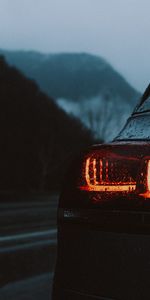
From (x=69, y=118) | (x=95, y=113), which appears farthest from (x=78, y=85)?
(x=69, y=118)

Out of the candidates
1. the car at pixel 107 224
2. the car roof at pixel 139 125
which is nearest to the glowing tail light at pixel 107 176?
the car at pixel 107 224

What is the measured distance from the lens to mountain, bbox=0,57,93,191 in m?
30.6

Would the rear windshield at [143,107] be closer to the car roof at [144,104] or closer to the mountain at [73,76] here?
the car roof at [144,104]

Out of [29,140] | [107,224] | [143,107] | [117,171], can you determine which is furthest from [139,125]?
[29,140]

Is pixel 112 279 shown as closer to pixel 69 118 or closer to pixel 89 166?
pixel 89 166

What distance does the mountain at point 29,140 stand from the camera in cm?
3056

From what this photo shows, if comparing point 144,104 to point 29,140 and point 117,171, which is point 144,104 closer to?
point 117,171

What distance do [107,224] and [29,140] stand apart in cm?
2964

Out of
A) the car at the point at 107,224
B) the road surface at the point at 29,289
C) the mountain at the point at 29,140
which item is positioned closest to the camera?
the car at the point at 107,224

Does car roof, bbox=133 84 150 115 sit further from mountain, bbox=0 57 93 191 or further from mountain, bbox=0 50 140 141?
mountain, bbox=0 50 140 141

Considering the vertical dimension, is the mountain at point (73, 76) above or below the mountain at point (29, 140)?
above

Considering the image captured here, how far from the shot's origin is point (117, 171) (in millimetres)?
2195

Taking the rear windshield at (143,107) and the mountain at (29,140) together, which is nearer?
the rear windshield at (143,107)

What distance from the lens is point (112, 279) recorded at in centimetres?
212
